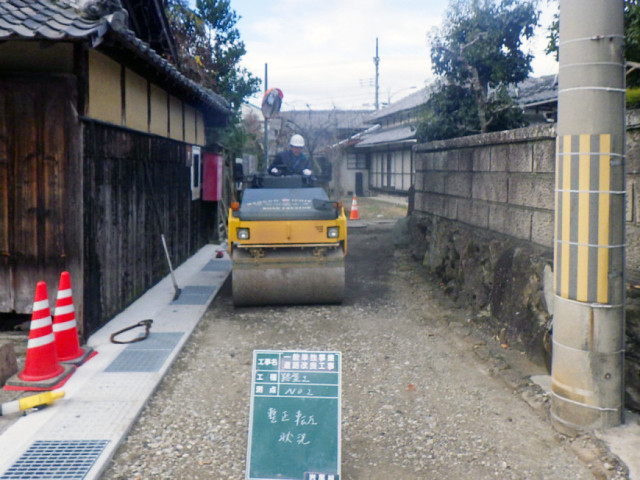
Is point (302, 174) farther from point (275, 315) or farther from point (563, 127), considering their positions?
point (563, 127)

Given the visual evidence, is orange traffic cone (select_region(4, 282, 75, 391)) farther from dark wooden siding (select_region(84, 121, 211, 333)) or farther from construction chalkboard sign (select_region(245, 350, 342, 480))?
construction chalkboard sign (select_region(245, 350, 342, 480))

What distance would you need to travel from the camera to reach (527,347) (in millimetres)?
6008

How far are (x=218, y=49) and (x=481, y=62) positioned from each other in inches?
335

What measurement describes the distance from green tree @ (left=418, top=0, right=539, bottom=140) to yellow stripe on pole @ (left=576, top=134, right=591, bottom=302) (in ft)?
24.9

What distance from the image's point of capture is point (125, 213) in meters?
7.89

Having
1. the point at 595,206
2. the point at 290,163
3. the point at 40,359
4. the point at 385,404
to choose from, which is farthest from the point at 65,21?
the point at 290,163

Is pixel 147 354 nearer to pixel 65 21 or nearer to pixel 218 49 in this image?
pixel 65 21

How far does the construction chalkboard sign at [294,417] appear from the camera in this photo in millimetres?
3447

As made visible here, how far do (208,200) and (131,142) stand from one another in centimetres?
570

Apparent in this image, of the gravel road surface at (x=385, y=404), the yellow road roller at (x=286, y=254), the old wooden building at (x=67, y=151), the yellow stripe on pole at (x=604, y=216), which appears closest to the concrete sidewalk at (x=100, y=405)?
the gravel road surface at (x=385, y=404)

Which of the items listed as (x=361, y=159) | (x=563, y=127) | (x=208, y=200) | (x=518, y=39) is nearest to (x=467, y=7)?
(x=518, y=39)

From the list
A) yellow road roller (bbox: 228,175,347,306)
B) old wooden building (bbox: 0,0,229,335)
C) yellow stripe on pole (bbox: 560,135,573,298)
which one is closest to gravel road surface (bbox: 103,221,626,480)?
yellow road roller (bbox: 228,175,347,306)

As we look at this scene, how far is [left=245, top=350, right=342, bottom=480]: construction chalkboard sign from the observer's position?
136 inches

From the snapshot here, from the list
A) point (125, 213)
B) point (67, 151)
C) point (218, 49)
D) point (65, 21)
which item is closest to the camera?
point (65, 21)
